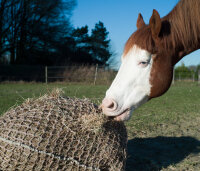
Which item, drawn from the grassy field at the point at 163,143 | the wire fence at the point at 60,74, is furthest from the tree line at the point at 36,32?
the grassy field at the point at 163,143

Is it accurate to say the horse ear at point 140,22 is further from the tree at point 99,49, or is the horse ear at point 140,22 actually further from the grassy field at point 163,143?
the tree at point 99,49

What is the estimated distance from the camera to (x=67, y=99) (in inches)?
89.8

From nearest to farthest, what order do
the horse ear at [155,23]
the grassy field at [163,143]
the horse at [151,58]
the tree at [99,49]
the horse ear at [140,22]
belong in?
1. the horse ear at [155,23]
2. the horse at [151,58]
3. the horse ear at [140,22]
4. the grassy field at [163,143]
5. the tree at [99,49]

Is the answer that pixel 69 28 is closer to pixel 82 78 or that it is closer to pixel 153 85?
pixel 82 78

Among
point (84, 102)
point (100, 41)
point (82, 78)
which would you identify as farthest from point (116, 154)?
point (100, 41)

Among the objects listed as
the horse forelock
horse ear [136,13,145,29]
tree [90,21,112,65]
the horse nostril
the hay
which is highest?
tree [90,21,112,65]

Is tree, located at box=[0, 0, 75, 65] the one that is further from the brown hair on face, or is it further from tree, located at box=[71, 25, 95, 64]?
the brown hair on face

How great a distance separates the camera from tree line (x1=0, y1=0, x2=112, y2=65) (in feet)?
73.0

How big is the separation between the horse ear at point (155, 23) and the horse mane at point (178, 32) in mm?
53

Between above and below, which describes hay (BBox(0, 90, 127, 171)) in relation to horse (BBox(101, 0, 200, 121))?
below

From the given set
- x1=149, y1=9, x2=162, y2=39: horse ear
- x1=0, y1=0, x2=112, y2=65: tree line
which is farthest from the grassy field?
x1=0, y1=0, x2=112, y2=65: tree line

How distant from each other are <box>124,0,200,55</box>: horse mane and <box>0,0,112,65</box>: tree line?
66.3 feet

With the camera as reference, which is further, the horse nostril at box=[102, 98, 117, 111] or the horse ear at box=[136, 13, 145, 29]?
the horse ear at box=[136, 13, 145, 29]

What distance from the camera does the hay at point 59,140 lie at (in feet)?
5.87
